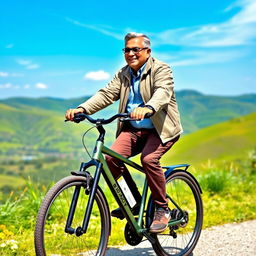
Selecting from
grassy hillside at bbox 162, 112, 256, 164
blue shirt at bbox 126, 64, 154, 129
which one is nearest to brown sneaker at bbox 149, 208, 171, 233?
blue shirt at bbox 126, 64, 154, 129

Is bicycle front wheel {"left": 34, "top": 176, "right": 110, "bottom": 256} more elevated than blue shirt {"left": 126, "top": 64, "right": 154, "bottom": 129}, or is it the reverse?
blue shirt {"left": 126, "top": 64, "right": 154, "bottom": 129}

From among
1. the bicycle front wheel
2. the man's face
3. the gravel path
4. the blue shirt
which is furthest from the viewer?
the gravel path

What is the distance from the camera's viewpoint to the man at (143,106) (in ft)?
13.4

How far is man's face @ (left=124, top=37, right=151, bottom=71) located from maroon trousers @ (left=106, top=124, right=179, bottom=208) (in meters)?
0.65

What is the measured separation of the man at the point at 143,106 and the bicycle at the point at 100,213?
0.43 ft

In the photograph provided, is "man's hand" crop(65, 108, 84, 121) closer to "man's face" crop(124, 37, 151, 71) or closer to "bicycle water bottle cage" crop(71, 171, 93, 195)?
"bicycle water bottle cage" crop(71, 171, 93, 195)

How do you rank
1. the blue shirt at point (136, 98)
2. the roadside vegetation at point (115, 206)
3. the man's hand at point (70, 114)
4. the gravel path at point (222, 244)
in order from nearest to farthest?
1. the man's hand at point (70, 114)
2. the blue shirt at point (136, 98)
3. the gravel path at point (222, 244)
4. the roadside vegetation at point (115, 206)

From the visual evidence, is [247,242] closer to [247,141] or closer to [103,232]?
[103,232]

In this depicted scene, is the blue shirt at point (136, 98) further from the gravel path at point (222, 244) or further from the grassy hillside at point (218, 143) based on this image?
the grassy hillside at point (218, 143)

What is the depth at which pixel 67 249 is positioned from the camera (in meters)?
4.25

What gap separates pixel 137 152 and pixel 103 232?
880 millimetres

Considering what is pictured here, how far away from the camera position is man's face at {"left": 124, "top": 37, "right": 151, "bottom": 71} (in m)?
4.07

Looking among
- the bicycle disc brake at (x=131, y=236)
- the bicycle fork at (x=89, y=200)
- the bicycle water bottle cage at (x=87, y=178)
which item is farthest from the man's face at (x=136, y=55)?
the bicycle disc brake at (x=131, y=236)

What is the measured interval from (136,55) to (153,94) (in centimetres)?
42
